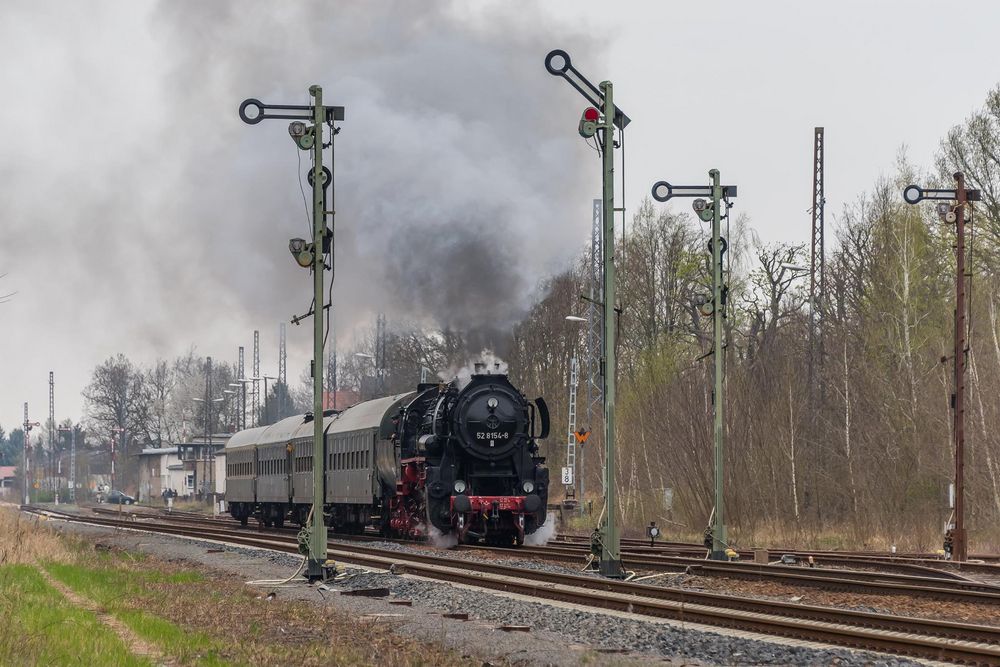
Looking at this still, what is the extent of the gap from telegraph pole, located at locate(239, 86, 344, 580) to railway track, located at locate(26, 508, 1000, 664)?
130 centimetres

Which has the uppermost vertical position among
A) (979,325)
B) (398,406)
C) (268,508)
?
(979,325)

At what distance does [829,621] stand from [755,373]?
1045 inches

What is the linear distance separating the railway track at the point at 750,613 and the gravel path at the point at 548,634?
1.37 ft

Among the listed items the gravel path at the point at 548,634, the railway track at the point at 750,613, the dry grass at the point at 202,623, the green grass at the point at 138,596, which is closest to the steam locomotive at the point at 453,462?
the railway track at the point at 750,613

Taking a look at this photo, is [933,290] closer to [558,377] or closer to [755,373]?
[755,373]

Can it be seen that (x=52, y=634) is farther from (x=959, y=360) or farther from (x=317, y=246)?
(x=959, y=360)

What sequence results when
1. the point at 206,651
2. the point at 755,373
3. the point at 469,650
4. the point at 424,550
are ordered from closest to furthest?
the point at 206,651, the point at 469,650, the point at 424,550, the point at 755,373

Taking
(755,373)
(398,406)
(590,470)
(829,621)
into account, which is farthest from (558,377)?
(829,621)

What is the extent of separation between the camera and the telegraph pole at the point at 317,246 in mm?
20438

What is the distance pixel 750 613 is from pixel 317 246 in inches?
362

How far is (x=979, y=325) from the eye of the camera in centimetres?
3744

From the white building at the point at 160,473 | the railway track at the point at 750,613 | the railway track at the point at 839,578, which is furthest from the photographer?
the white building at the point at 160,473

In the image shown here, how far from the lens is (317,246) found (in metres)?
20.4

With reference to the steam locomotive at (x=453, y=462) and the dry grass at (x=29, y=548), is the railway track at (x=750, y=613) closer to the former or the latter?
the steam locomotive at (x=453, y=462)
